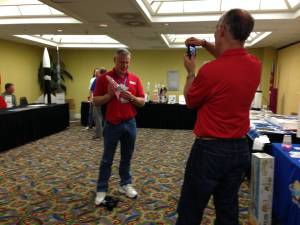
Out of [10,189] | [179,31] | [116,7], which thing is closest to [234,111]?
[10,189]

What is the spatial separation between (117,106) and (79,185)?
1.21 metres

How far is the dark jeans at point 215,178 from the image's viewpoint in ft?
4.34

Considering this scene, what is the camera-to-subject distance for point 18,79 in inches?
302

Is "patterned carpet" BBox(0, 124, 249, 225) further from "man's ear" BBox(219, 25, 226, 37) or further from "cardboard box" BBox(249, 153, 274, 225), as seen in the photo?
"man's ear" BBox(219, 25, 226, 37)

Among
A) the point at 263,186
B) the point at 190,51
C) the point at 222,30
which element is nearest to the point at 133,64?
the point at 263,186

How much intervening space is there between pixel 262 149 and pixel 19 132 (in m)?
4.05

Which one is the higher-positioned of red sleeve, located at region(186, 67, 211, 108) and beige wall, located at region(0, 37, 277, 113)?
beige wall, located at region(0, 37, 277, 113)

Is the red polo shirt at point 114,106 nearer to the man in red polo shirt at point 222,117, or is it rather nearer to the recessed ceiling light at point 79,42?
the man in red polo shirt at point 222,117

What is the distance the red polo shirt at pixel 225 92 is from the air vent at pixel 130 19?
3149 mm

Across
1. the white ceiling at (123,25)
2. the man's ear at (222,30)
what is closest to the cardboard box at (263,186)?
the man's ear at (222,30)

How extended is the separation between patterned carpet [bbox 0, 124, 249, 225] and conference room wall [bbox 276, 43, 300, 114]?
2.98 metres

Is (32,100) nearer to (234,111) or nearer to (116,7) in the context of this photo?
(116,7)

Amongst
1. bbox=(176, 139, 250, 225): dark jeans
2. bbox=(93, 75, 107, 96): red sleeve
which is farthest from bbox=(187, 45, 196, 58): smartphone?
bbox=(93, 75, 107, 96): red sleeve

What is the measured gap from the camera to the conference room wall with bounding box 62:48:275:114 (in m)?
8.76
